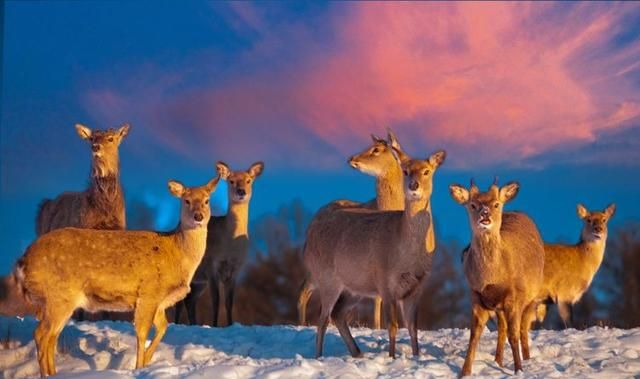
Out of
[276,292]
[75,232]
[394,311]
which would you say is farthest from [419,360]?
[276,292]

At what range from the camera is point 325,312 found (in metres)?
11.7

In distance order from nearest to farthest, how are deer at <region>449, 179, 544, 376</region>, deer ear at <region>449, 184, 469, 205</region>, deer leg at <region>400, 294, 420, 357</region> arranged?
deer at <region>449, 179, 544, 376</region> < deer ear at <region>449, 184, 469, 205</region> < deer leg at <region>400, 294, 420, 357</region>

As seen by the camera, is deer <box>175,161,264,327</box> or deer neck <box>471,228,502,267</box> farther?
deer <box>175,161,264,327</box>

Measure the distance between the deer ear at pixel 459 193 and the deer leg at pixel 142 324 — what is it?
151 inches

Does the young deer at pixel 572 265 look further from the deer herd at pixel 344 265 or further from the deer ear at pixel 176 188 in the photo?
the deer ear at pixel 176 188

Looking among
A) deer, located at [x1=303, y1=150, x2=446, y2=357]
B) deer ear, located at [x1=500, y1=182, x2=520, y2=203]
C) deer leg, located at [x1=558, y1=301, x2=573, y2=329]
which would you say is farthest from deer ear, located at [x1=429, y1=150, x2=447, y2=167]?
deer leg, located at [x1=558, y1=301, x2=573, y2=329]

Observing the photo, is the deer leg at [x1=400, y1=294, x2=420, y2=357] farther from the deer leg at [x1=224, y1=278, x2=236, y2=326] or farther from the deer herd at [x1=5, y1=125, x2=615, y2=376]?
the deer leg at [x1=224, y1=278, x2=236, y2=326]

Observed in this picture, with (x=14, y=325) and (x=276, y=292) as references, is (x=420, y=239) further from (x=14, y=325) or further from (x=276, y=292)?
(x=276, y=292)

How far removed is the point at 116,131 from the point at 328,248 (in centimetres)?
459

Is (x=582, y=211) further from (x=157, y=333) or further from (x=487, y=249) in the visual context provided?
(x=157, y=333)

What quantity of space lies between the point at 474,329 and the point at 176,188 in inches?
170

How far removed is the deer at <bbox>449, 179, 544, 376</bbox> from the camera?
10.1m

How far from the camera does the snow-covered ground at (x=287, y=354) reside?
9859 mm

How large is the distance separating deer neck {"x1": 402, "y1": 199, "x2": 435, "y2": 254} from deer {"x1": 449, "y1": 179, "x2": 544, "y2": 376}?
2.00 feet
